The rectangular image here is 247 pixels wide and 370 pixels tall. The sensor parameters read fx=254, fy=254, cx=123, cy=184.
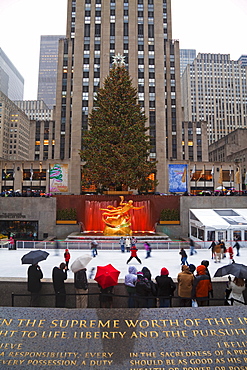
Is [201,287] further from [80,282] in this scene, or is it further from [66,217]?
[66,217]

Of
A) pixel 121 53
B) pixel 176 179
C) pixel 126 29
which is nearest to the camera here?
pixel 176 179

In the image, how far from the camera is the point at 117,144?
105 feet

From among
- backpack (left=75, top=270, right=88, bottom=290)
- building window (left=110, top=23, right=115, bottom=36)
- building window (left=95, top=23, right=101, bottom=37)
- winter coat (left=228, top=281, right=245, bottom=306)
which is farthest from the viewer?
building window (left=95, top=23, right=101, bottom=37)

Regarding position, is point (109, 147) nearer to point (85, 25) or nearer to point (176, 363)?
point (176, 363)

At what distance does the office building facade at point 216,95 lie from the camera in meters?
128

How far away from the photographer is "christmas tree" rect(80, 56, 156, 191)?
102ft

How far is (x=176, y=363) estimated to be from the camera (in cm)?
458

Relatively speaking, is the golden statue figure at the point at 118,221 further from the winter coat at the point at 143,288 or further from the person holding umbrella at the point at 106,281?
the winter coat at the point at 143,288

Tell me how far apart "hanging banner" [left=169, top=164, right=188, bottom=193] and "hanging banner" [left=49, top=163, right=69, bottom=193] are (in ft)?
65.0

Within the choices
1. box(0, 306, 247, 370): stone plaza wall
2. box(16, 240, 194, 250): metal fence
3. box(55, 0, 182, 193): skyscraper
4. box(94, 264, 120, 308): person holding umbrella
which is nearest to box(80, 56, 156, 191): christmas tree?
box(16, 240, 194, 250): metal fence

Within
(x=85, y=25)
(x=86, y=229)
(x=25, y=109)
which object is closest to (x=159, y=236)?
(x=86, y=229)

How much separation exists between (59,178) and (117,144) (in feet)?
65.1

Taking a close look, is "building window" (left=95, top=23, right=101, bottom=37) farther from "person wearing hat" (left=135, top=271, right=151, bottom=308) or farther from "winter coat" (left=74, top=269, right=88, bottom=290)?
"person wearing hat" (left=135, top=271, right=151, bottom=308)

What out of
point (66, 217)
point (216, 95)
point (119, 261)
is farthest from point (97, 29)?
point (216, 95)
